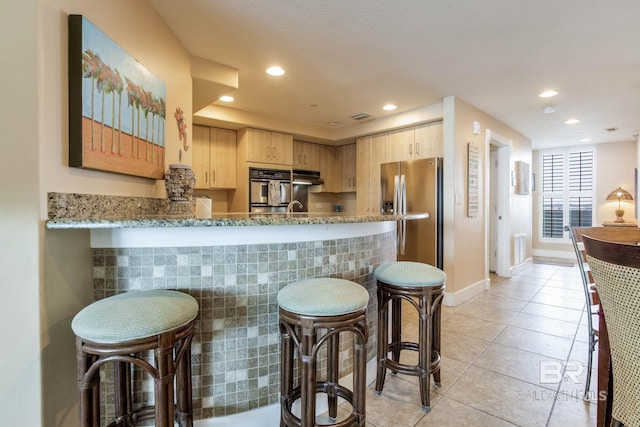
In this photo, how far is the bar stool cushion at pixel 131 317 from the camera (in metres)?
0.95

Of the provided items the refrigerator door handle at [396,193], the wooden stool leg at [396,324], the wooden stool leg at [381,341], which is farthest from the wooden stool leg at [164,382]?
the refrigerator door handle at [396,193]

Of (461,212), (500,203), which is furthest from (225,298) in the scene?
(500,203)

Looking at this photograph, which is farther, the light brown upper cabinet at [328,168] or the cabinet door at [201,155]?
the light brown upper cabinet at [328,168]

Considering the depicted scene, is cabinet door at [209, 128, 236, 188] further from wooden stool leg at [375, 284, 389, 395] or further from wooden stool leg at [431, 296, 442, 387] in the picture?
wooden stool leg at [431, 296, 442, 387]

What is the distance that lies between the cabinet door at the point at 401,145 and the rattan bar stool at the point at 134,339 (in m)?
3.65

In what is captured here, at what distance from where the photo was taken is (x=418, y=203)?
3.75 m

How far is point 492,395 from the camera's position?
183 cm

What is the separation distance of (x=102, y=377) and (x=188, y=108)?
2.01 metres


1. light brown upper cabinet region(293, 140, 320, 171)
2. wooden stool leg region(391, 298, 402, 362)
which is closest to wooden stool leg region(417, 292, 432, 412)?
wooden stool leg region(391, 298, 402, 362)

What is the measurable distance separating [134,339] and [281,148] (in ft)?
12.8

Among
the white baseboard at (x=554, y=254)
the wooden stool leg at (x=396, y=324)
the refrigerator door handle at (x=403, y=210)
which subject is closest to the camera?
the wooden stool leg at (x=396, y=324)

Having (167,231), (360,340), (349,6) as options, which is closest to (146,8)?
(349,6)

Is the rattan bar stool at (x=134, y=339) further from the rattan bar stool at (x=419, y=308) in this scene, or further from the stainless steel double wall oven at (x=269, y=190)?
the stainless steel double wall oven at (x=269, y=190)

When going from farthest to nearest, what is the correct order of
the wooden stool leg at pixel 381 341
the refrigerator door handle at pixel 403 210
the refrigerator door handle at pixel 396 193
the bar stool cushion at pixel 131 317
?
the refrigerator door handle at pixel 396 193, the refrigerator door handle at pixel 403 210, the wooden stool leg at pixel 381 341, the bar stool cushion at pixel 131 317
